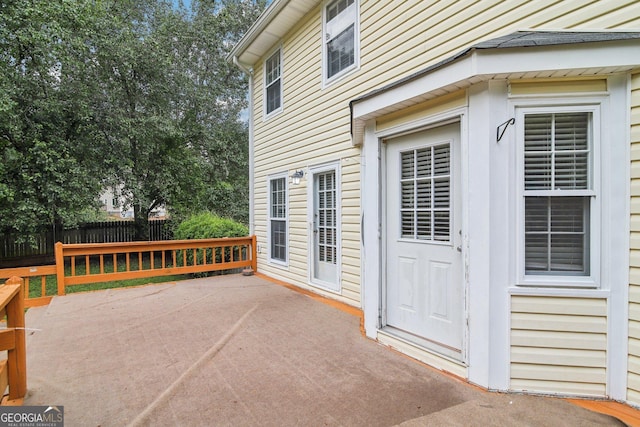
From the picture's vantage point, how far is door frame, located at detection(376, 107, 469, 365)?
2646 millimetres

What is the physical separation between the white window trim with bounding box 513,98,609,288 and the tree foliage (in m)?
9.49

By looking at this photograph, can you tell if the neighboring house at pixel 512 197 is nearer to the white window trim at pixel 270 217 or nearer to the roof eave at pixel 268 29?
the roof eave at pixel 268 29

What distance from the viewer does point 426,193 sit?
318 cm

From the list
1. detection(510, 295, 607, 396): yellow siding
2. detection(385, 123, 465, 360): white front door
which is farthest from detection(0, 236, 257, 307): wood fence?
detection(510, 295, 607, 396): yellow siding

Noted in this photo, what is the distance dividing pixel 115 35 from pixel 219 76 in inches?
161

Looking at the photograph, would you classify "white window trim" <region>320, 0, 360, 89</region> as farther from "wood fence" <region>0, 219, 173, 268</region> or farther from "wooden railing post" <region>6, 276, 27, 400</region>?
"wood fence" <region>0, 219, 173, 268</region>

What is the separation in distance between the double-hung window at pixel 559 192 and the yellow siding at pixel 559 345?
0.65ft

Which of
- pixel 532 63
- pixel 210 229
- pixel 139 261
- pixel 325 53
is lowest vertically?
pixel 139 261

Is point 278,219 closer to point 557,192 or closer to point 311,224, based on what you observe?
point 311,224

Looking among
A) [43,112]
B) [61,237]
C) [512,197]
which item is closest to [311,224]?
[512,197]

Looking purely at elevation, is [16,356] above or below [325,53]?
below

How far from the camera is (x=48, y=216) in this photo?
890cm

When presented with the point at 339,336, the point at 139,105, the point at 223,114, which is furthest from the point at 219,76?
the point at 339,336

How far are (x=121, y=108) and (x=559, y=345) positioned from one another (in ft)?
38.1
